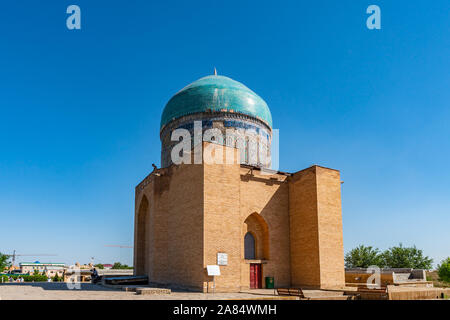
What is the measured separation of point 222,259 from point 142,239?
8043 millimetres

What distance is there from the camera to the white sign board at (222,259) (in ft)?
44.8

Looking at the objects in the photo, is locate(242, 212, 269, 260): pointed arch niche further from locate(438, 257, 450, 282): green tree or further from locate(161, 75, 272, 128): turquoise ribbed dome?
locate(438, 257, 450, 282): green tree

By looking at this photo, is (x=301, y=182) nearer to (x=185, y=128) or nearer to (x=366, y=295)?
(x=366, y=295)

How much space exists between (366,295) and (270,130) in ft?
35.9

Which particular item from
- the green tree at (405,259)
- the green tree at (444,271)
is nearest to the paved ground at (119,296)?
the green tree at (444,271)

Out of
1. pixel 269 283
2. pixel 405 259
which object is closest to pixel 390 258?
pixel 405 259

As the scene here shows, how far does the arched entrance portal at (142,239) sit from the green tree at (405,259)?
22.0m

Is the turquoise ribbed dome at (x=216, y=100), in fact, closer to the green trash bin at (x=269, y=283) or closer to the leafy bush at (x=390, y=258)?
the green trash bin at (x=269, y=283)

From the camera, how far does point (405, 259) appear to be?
32.5 m

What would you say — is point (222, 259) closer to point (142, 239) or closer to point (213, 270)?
point (213, 270)

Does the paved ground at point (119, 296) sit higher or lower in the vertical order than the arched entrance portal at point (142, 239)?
lower
